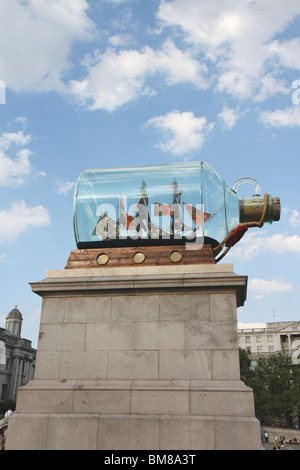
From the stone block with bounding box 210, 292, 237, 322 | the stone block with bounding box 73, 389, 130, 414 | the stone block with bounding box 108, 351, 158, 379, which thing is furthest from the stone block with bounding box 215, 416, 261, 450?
the stone block with bounding box 210, 292, 237, 322

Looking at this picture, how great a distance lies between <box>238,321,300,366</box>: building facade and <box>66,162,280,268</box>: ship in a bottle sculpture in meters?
115

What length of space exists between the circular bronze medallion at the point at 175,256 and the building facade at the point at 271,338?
116 metres

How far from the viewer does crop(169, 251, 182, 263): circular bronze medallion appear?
9586mm

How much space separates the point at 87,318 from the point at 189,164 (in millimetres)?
4584

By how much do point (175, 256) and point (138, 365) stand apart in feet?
8.43

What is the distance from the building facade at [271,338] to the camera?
4791 inches

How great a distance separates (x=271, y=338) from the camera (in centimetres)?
12719

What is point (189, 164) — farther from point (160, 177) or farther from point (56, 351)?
point (56, 351)

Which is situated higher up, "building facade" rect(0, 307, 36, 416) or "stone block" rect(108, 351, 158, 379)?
"building facade" rect(0, 307, 36, 416)

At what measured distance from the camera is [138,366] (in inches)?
341

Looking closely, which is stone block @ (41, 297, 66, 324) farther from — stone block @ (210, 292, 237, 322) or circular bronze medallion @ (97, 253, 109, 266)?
stone block @ (210, 292, 237, 322)

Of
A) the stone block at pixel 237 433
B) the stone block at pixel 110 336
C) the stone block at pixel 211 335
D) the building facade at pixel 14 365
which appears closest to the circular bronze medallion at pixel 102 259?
the stone block at pixel 110 336

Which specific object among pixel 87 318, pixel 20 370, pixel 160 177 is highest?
pixel 20 370
